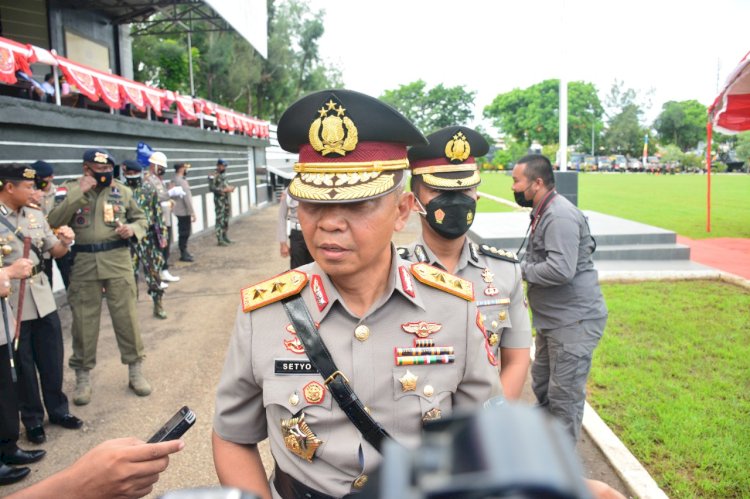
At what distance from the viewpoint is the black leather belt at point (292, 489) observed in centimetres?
157

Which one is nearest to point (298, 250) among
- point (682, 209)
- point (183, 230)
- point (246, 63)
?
point (183, 230)

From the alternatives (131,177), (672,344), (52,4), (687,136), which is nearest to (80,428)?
(131,177)

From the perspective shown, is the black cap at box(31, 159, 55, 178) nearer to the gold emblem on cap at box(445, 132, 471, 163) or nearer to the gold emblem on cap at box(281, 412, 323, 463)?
the gold emblem on cap at box(445, 132, 471, 163)

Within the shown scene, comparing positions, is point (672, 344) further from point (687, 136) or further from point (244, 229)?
point (687, 136)

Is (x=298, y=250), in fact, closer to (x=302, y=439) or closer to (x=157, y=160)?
(x=157, y=160)

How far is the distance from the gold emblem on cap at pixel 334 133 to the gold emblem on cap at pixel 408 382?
728 mm

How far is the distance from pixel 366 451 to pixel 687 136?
346ft

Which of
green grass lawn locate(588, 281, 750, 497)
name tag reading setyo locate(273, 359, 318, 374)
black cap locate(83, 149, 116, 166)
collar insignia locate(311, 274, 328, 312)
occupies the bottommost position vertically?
green grass lawn locate(588, 281, 750, 497)

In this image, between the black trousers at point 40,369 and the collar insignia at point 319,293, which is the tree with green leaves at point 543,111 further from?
the collar insignia at point 319,293

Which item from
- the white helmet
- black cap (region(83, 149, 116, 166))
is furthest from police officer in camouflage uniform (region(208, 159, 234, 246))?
black cap (region(83, 149, 116, 166))

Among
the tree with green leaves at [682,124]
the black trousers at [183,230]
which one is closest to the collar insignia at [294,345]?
the black trousers at [183,230]

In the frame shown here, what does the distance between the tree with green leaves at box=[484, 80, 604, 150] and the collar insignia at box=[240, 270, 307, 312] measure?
243 feet

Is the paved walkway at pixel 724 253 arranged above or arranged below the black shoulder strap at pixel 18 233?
below

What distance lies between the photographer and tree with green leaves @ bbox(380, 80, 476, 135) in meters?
80.4
